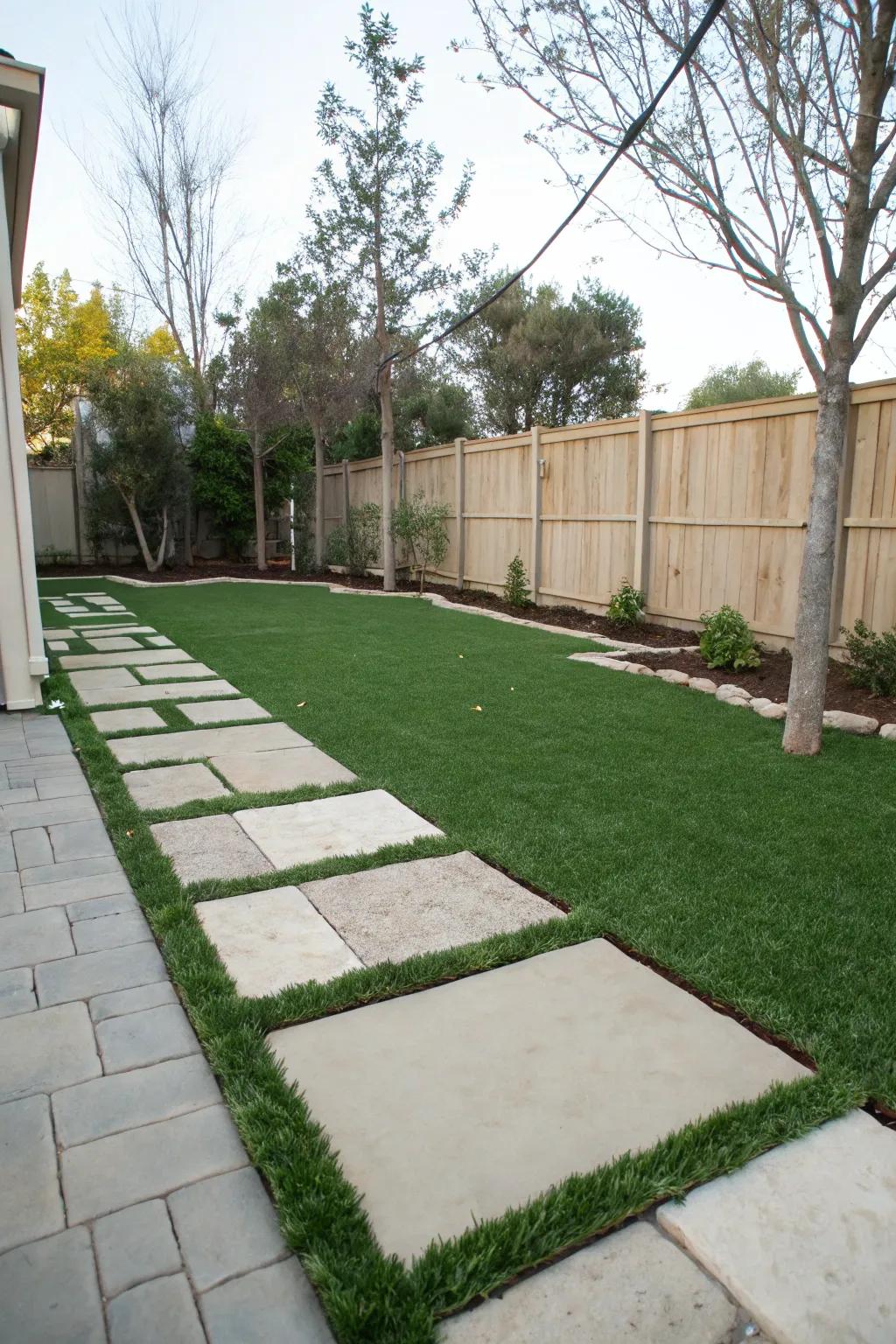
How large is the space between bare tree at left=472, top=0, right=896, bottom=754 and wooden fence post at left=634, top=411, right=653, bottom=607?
10.6ft

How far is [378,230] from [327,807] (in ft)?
29.6

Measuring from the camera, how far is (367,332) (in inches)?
435

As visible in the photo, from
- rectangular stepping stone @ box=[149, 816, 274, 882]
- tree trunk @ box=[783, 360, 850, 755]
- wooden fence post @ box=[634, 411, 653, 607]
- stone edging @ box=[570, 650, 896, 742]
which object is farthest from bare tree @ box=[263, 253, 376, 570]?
rectangular stepping stone @ box=[149, 816, 274, 882]

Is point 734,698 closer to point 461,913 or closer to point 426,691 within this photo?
point 426,691

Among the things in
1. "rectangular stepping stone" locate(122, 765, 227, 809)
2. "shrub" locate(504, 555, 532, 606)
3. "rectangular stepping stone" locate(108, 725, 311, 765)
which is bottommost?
"rectangular stepping stone" locate(122, 765, 227, 809)

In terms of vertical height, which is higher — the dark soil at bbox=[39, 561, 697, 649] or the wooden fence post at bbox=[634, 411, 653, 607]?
the wooden fence post at bbox=[634, 411, 653, 607]

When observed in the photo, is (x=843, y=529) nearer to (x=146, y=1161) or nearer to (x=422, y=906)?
(x=422, y=906)

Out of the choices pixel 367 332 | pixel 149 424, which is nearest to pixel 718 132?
pixel 367 332

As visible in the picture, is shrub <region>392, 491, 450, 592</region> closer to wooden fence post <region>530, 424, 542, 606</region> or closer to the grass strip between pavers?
wooden fence post <region>530, 424, 542, 606</region>

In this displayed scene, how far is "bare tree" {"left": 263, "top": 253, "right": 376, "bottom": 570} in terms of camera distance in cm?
1080

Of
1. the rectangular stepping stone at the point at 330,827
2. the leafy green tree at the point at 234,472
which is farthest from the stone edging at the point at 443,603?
the rectangular stepping stone at the point at 330,827

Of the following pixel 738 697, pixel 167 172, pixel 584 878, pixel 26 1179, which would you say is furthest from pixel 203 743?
pixel 167 172

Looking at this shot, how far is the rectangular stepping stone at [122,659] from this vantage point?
5.83 m

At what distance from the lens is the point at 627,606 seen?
7348 mm
